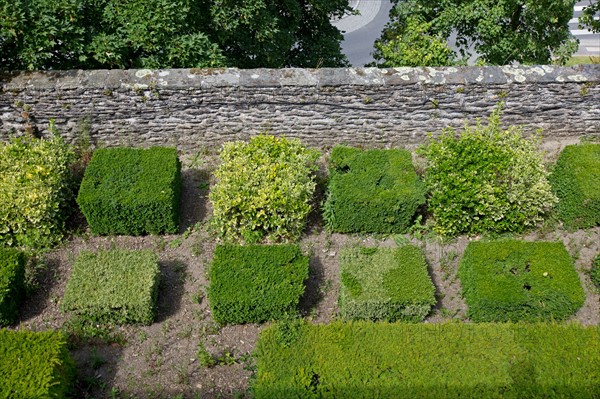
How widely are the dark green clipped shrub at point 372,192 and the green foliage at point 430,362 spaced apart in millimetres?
1918

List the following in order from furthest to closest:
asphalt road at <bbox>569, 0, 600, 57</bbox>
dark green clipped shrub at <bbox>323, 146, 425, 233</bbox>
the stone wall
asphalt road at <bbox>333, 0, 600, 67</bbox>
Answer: asphalt road at <bbox>333, 0, 600, 67</bbox> → asphalt road at <bbox>569, 0, 600, 57</bbox> → the stone wall → dark green clipped shrub at <bbox>323, 146, 425, 233</bbox>

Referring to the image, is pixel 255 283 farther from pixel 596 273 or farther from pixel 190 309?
pixel 596 273

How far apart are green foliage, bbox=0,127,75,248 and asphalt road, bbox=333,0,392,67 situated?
960 centimetres

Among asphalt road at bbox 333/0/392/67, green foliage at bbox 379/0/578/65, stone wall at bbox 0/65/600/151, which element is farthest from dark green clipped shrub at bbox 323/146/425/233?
asphalt road at bbox 333/0/392/67

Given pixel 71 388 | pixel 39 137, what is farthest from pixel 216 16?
pixel 71 388

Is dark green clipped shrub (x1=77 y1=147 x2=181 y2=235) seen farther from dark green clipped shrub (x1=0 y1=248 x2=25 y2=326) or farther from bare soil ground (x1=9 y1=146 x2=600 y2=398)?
dark green clipped shrub (x1=0 y1=248 x2=25 y2=326)

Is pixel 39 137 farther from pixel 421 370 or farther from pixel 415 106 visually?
pixel 421 370

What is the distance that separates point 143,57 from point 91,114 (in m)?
1.24

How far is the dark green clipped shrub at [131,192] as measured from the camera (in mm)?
7922

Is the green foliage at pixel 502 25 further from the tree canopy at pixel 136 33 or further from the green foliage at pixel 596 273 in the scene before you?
the green foliage at pixel 596 273

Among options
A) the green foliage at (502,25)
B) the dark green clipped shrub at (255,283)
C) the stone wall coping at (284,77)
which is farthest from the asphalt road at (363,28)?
the dark green clipped shrub at (255,283)

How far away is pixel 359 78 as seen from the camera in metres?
8.90

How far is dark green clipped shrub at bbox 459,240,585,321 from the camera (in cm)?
710

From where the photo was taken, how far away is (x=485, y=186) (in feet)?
26.3
